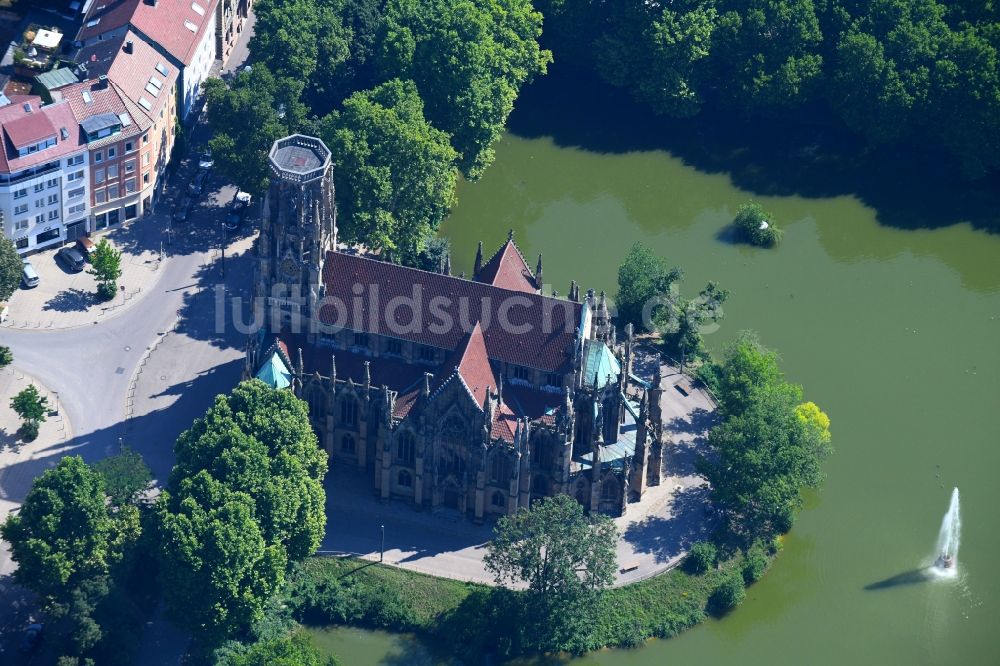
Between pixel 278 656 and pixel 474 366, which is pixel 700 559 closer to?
pixel 474 366

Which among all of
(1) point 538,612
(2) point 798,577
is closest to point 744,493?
(2) point 798,577

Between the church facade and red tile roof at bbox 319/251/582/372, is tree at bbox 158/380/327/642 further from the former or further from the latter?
red tile roof at bbox 319/251/582/372

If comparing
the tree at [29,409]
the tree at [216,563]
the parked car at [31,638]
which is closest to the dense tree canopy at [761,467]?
the tree at [216,563]

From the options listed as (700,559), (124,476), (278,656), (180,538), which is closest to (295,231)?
(124,476)

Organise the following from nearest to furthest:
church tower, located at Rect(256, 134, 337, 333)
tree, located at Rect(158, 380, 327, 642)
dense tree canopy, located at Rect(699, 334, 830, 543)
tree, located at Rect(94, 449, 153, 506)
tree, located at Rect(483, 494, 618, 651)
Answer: tree, located at Rect(158, 380, 327, 642) < tree, located at Rect(483, 494, 618, 651) < tree, located at Rect(94, 449, 153, 506) < church tower, located at Rect(256, 134, 337, 333) < dense tree canopy, located at Rect(699, 334, 830, 543)

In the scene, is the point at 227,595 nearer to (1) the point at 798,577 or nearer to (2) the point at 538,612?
(2) the point at 538,612

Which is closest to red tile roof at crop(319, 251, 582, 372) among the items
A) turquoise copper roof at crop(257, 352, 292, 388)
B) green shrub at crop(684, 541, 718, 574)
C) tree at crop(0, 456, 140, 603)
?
turquoise copper roof at crop(257, 352, 292, 388)
